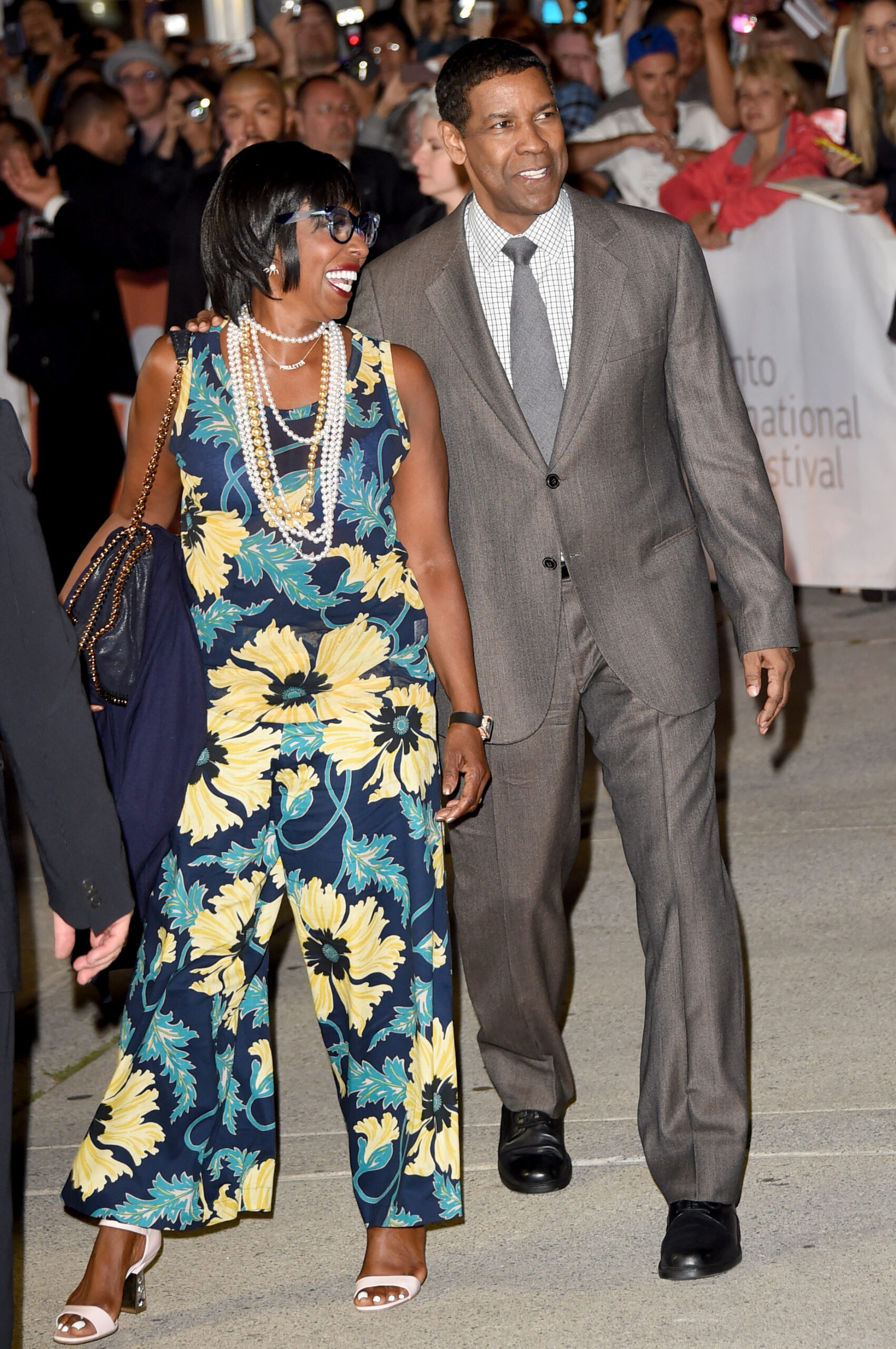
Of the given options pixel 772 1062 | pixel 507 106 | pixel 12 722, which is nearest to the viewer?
pixel 12 722

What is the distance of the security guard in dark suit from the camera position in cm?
219

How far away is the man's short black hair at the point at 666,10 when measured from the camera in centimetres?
947

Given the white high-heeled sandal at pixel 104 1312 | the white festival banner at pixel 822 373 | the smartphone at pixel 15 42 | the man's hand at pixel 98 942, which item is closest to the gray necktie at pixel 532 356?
the man's hand at pixel 98 942

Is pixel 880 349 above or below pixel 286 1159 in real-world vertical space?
above

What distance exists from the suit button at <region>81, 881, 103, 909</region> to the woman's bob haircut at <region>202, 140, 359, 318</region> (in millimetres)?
1328

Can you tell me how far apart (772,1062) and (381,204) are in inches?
175

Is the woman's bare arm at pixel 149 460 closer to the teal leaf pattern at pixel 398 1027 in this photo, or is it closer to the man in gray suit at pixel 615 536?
the man in gray suit at pixel 615 536

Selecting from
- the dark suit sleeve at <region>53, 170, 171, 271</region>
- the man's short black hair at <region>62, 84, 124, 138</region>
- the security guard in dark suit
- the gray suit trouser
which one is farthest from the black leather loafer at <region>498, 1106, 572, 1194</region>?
Answer: the man's short black hair at <region>62, 84, 124, 138</region>

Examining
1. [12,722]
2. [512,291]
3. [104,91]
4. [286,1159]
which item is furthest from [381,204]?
[12,722]

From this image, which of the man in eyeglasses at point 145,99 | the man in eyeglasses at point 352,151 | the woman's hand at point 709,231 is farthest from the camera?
the man in eyeglasses at point 145,99

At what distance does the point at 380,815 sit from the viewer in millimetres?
3234

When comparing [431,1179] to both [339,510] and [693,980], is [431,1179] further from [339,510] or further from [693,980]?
[339,510]

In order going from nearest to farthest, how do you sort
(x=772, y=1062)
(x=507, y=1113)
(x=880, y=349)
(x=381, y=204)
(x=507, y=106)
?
(x=507, y=106) → (x=507, y=1113) → (x=772, y=1062) → (x=381, y=204) → (x=880, y=349)

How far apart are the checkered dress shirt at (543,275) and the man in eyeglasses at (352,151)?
155 inches
